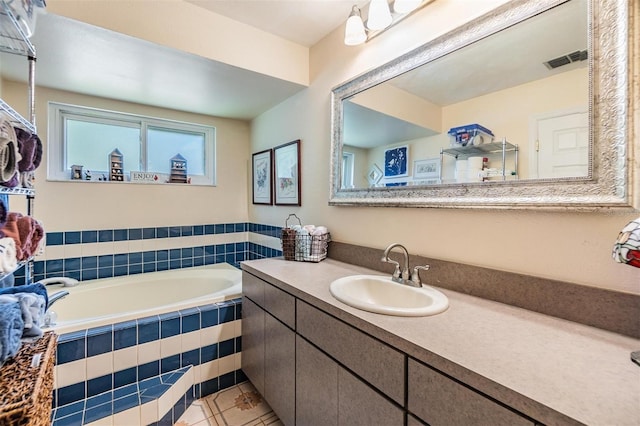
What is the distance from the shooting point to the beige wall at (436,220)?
917 mm

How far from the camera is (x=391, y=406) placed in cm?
86

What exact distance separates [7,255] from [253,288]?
1047 mm

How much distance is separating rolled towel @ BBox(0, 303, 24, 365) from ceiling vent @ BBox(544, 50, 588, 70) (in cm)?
196

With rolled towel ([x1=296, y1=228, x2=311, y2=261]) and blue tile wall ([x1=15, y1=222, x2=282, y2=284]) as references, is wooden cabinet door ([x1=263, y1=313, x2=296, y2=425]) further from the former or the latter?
blue tile wall ([x1=15, y1=222, x2=282, y2=284])

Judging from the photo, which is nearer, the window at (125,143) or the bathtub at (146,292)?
the bathtub at (146,292)

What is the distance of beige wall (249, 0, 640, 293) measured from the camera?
0.92 meters

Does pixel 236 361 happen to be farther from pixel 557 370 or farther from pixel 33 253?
pixel 557 370

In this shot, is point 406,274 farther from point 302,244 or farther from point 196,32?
point 196,32

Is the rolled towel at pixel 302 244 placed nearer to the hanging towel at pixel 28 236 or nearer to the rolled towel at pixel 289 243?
the rolled towel at pixel 289 243

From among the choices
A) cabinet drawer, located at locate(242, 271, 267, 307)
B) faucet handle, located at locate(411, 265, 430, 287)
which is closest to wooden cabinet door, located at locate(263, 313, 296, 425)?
cabinet drawer, located at locate(242, 271, 267, 307)

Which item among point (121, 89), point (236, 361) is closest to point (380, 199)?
point (236, 361)

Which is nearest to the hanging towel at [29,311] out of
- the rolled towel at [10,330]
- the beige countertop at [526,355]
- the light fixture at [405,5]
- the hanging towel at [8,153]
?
the rolled towel at [10,330]

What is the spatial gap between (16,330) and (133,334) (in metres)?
0.73

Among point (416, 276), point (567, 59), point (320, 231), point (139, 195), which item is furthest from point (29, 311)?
point (567, 59)
